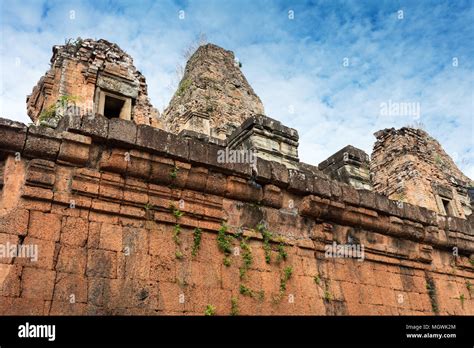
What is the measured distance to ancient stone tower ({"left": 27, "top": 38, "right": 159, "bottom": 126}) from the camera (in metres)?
7.22

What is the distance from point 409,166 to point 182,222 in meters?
14.3

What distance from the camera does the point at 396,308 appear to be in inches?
251

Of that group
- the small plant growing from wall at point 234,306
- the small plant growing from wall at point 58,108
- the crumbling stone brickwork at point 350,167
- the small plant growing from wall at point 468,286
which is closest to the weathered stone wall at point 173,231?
the small plant growing from wall at point 234,306

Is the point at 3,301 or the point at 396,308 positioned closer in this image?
the point at 3,301

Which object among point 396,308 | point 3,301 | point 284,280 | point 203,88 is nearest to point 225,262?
point 284,280

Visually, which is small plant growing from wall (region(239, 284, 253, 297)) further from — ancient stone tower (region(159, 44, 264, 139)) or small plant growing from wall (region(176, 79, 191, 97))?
small plant growing from wall (region(176, 79, 191, 97))

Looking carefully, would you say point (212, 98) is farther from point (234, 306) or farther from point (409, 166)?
point (234, 306)

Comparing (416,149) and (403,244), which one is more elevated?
(416,149)

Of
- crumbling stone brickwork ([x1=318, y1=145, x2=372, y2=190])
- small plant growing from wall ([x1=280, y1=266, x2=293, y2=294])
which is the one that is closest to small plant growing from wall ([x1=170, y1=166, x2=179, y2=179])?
small plant growing from wall ([x1=280, y1=266, x2=293, y2=294])

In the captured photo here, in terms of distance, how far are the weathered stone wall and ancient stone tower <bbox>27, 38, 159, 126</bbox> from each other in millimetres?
2421

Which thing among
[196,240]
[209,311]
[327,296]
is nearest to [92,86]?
[196,240]

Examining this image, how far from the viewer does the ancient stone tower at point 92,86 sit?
7.22 metres

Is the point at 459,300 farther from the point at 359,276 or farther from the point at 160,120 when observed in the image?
the point at 160,120
